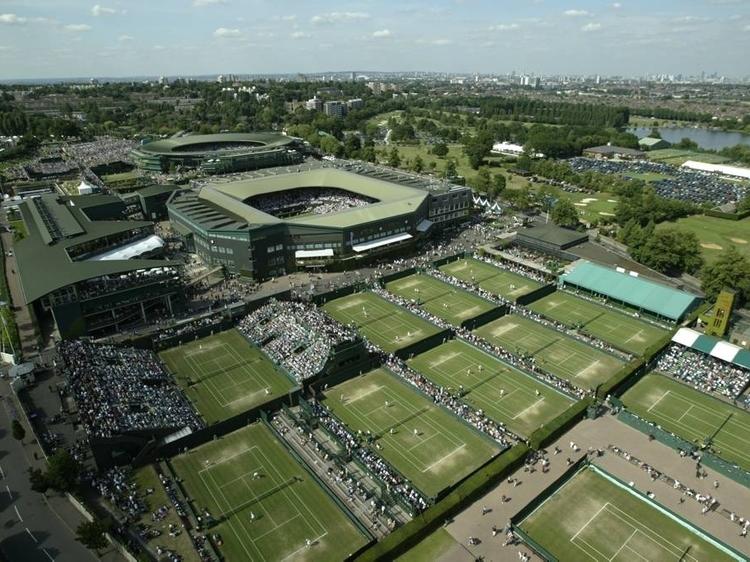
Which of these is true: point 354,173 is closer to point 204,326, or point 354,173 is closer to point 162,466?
point 204,326

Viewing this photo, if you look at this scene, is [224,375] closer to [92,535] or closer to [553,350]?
[92,535]

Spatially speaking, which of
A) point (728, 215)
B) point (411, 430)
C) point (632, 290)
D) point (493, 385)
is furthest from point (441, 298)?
point (728, 215)

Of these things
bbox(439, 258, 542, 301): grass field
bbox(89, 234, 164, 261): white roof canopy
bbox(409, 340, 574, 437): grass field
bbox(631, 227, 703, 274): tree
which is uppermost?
bbox(89, 234, 164, 261): white roof canopy

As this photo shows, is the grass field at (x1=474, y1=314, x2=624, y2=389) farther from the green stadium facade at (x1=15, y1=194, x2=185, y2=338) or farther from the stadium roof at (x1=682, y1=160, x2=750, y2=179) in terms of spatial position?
the stadium roof at (x1=682, y1=160, x2=750, y2=179)

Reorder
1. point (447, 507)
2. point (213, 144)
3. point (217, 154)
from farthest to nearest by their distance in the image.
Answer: point (213, 144) < point (217, 154) < point (447, 507)

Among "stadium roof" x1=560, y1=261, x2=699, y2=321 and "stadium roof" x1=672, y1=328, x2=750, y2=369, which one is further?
"stadium roof" x1=560, y1=261, x2=699, y2=321

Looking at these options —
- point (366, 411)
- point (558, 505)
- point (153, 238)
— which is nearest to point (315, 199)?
point (153, 238)

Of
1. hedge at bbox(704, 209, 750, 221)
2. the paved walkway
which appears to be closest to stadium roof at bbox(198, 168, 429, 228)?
the paved walkway
